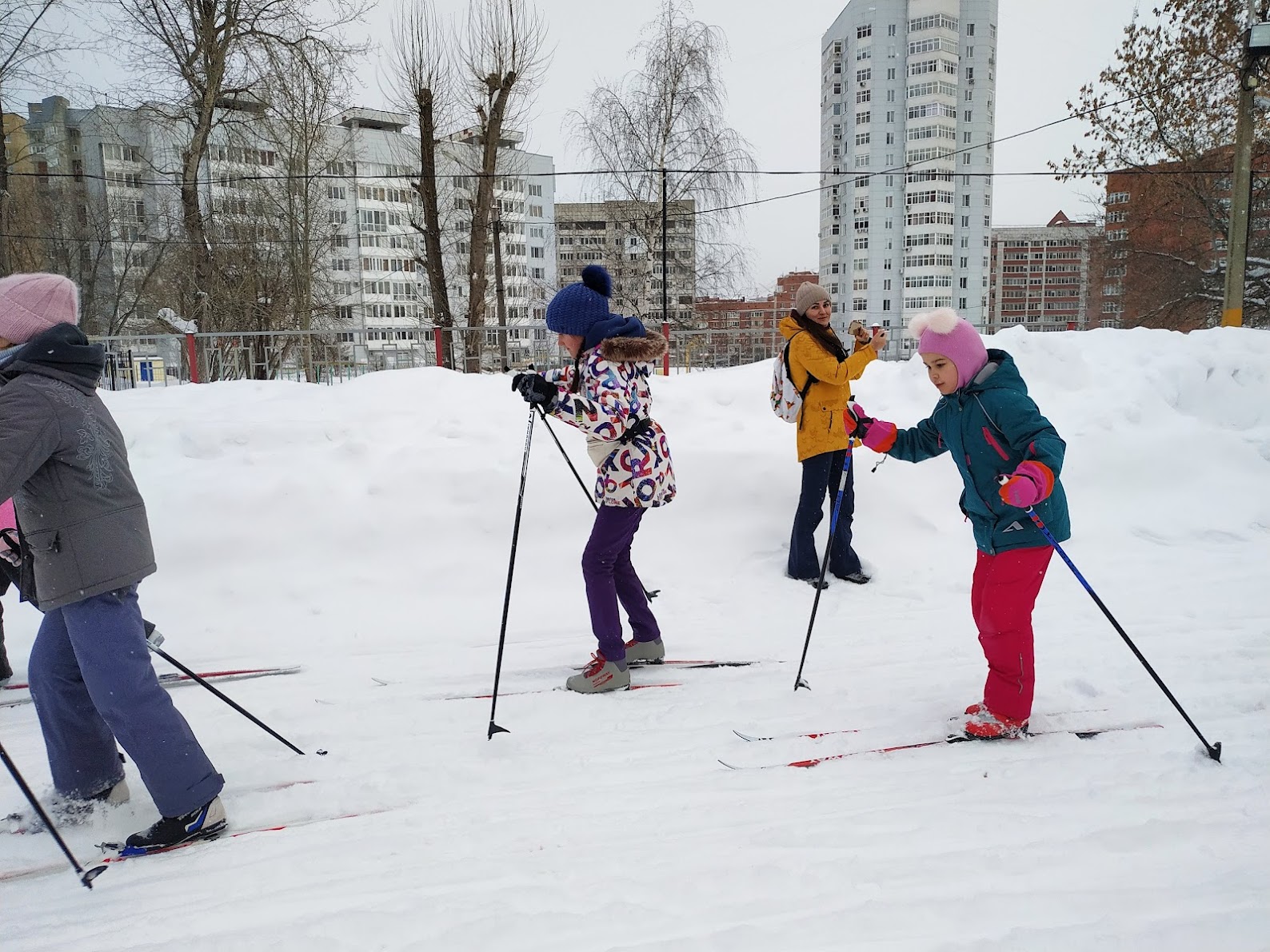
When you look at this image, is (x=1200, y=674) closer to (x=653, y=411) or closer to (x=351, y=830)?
(x=351, y=830)

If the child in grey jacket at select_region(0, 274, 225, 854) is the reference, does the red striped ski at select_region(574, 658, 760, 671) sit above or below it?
below

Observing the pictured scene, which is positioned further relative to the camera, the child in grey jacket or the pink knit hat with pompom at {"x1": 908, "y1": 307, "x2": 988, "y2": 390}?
the pink knit hat with pompom at {"x1": 908, "y1": 307, "x2": 988, "y2": 390}

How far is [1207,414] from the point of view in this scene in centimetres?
789

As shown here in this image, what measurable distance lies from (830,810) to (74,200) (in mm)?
37146

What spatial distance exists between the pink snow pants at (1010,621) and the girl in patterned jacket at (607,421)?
1.45 m

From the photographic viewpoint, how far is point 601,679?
3709mm

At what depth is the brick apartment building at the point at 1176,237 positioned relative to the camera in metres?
23.6

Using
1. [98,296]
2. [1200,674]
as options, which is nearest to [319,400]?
[1200,674]

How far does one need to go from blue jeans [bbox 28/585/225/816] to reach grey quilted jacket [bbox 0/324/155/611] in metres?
0.11

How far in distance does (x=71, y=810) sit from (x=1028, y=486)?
352 centimetres

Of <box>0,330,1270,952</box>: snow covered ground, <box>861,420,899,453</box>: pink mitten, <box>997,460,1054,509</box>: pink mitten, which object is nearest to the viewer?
<box>0,330,1270,952</box>: snow covered ground

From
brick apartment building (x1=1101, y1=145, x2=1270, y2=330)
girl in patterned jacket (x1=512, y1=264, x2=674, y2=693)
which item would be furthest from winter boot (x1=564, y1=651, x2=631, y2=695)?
brick apartment building (x1=1101, y1=145, x2=1270, y2=330)

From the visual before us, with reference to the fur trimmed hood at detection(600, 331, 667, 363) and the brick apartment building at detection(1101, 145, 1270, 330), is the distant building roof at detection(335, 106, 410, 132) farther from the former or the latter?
the brick apartment building at detection(1101, 145, 1270, 330)

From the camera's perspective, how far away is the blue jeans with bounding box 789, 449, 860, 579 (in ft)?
16.7
